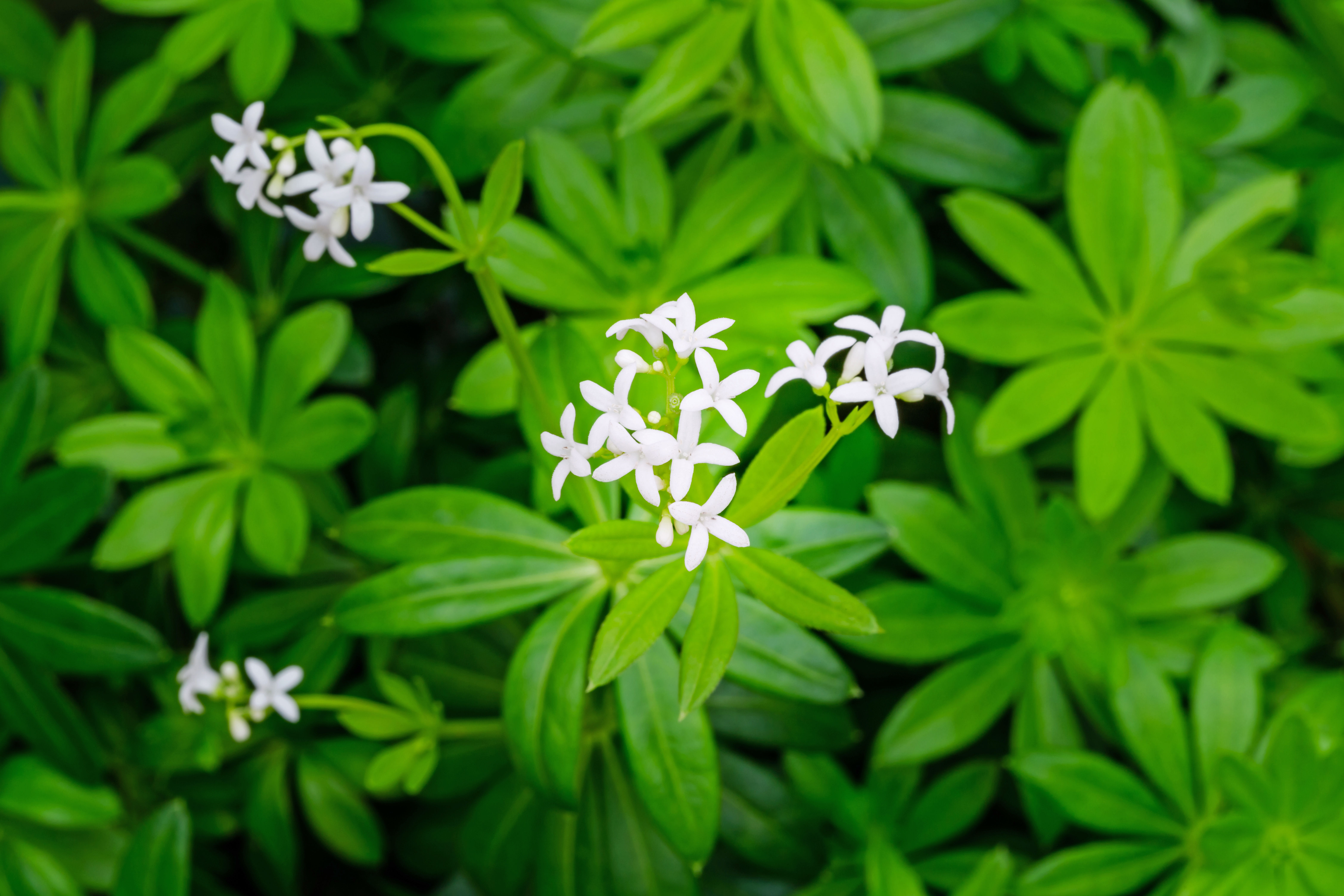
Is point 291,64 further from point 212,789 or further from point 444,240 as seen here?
point 212,789

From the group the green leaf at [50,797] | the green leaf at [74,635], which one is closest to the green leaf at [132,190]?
the green leaf at [74,635]

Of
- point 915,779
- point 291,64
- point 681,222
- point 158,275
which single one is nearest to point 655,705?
point 915,779

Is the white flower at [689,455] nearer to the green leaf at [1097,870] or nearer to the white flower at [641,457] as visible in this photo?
the white flower at [641,457]

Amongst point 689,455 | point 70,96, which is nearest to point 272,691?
point 689,455

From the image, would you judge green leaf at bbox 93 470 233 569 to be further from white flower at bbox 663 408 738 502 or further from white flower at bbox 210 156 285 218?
white flower at bbox 663 408 738 502

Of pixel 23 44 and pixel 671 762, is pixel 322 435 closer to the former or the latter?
pixel 671 762

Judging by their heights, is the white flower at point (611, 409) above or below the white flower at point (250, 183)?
below
